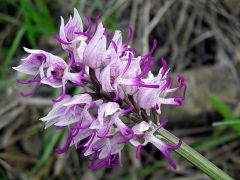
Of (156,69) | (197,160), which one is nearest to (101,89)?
(197,160)

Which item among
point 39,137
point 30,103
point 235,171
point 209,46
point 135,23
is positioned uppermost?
point 135,23

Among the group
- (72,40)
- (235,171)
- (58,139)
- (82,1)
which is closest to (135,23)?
(82,1)

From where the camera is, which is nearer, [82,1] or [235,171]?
[235,171]

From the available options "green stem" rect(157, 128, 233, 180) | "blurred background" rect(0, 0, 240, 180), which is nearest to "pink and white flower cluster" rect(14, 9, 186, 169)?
"green stem" rect(157, 128, 233, 180)

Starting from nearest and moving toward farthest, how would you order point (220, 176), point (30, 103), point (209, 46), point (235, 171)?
point (220, 176), point (235, 171), point (30, 103), point (209, 46)

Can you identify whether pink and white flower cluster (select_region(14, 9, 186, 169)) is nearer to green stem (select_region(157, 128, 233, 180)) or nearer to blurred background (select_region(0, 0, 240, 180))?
green stem (select_region(157, 128, 233, 180))

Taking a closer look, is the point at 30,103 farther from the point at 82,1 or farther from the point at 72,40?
the point at 72,40

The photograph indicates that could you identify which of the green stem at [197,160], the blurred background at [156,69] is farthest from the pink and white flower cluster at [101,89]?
the blurred background at [156,69]
